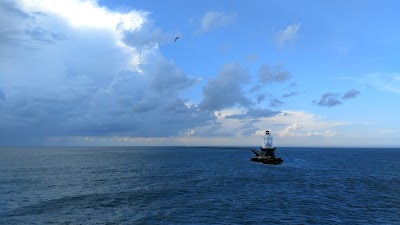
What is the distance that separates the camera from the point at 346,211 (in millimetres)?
49938

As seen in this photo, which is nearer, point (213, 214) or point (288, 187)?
point (213, 214)

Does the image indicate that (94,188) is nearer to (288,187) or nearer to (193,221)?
(193,221)

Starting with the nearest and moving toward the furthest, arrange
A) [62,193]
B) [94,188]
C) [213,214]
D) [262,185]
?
[213,214] < [62,193] < [94,188] < [262,185]

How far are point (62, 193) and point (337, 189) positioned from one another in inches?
2353

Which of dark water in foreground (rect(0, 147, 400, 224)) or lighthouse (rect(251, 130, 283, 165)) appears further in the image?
lighthouse (rect(251, 130, 283, 165))

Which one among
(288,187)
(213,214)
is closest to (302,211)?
(213,214)

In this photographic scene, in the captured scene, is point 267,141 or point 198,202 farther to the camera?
point 267,141

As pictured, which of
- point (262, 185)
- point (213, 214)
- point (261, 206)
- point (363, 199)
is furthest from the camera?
point (262, 185)

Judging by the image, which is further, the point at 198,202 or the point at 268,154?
the point at 268,154

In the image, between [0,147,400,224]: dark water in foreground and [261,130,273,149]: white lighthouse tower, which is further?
[261,130,273,149]: white lighthouse tower

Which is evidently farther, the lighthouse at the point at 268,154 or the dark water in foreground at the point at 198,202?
the lighthouse at the point at 268,154

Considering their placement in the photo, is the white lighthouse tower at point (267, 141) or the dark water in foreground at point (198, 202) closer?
the dark water in foreground at point (198, 202)

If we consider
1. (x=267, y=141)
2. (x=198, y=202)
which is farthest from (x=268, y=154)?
(x=198, y=202)

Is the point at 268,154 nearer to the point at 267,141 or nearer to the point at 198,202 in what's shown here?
the point at 267,141
